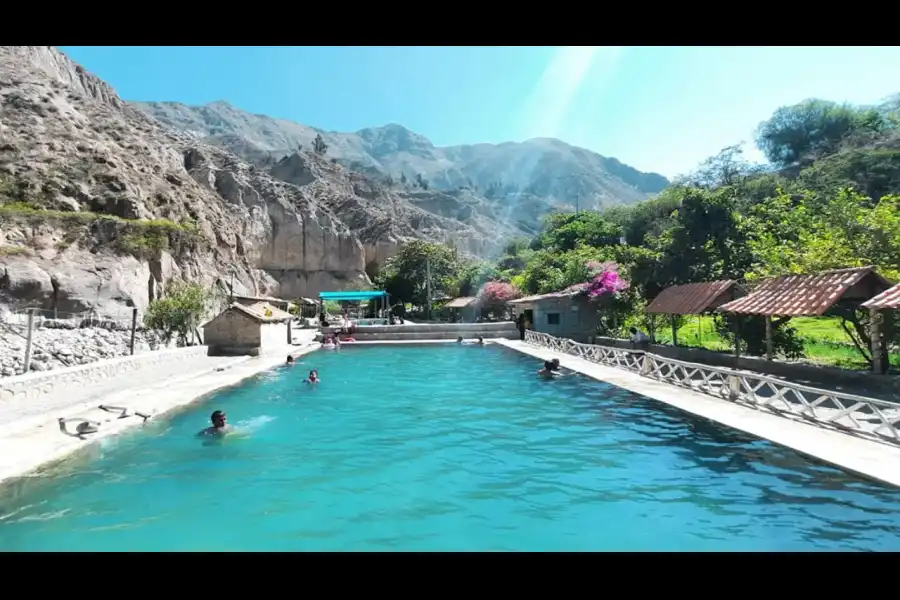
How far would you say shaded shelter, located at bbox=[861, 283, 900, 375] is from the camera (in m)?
9.79

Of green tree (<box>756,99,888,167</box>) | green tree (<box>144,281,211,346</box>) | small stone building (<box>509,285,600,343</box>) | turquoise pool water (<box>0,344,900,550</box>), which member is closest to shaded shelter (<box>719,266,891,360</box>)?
turquoise pool water (<box>0,344,900,550</box>)

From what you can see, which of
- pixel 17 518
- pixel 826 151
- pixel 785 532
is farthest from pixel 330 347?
pixel 826 151

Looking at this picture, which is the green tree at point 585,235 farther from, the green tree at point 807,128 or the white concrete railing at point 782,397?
the green tree at point 807,128

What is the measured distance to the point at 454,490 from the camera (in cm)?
748

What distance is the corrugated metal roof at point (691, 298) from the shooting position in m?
15.9

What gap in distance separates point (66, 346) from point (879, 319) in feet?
76.8

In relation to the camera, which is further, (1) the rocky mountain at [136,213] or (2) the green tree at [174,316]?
(1) the rocky mountain at [136,213]

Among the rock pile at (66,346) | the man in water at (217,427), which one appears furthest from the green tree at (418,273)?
the man in water at (217,427)

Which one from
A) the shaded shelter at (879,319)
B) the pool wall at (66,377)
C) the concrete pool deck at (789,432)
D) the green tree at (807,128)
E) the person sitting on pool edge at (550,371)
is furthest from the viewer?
the green tree at (807,128)

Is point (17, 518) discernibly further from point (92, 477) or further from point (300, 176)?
point (300, 176)

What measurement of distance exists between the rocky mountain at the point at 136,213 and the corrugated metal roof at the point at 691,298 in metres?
19.5

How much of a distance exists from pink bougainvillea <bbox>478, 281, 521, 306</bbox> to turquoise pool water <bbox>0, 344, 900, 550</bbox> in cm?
2658

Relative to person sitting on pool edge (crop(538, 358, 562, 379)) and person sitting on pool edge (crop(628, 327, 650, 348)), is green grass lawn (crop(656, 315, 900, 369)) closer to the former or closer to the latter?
person sitting on pool edge (crop(628, 327, 650, 348))
